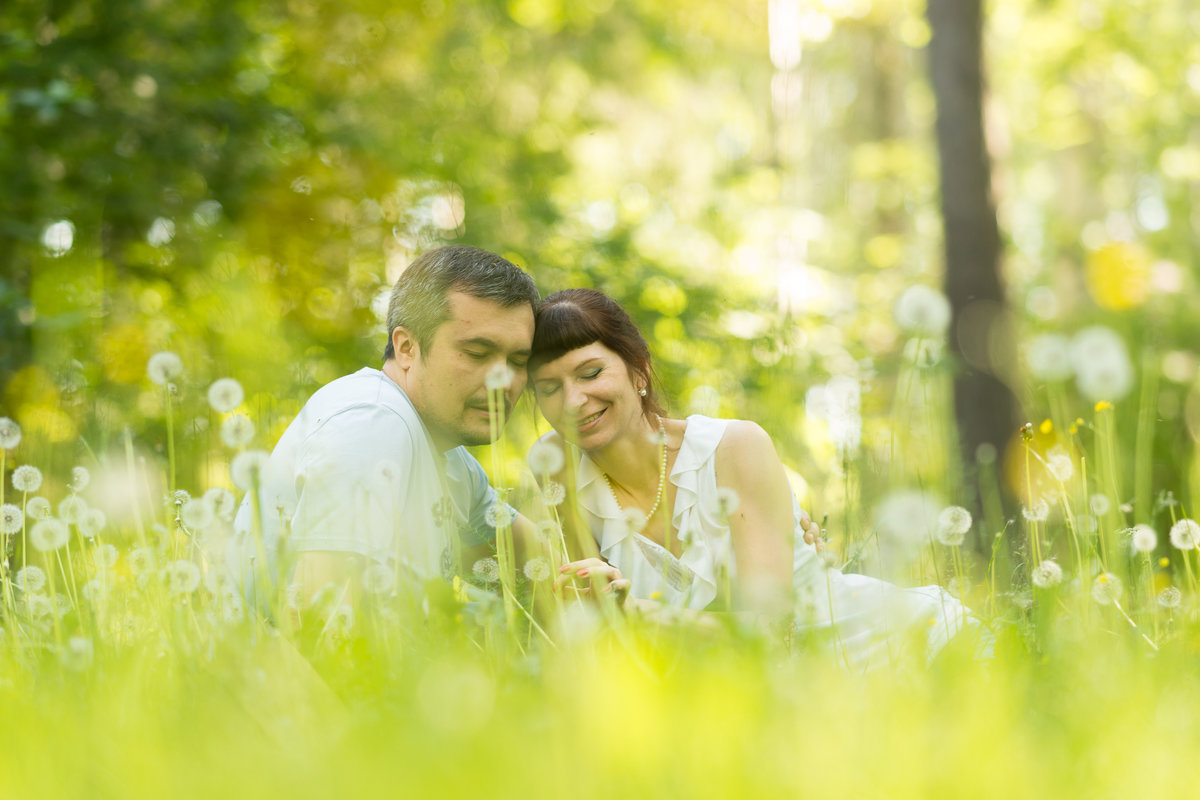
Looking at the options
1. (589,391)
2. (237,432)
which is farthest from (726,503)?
(589,391)

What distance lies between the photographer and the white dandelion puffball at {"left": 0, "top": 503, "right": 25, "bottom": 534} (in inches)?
94.3

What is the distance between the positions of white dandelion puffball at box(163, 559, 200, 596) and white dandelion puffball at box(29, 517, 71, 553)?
29 cm

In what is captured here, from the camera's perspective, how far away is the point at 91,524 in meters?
2.50

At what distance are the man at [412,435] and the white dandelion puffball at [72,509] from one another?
0.37 meters

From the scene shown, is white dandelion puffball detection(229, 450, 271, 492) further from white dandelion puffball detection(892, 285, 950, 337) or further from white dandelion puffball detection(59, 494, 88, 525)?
white dandelion puffball detection(892, 285, 950, 337)

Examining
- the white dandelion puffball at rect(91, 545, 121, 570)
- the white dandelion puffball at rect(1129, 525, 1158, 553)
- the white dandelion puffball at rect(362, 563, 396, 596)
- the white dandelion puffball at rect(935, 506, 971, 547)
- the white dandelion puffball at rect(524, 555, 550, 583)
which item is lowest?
the white dandelion puffball at rect(1129, 525, 1158, 553)

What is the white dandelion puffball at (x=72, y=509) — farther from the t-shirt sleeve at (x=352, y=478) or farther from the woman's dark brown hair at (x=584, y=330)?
the woman's dark brown hair at (x=584, y=330)

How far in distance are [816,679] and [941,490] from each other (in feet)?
4.99

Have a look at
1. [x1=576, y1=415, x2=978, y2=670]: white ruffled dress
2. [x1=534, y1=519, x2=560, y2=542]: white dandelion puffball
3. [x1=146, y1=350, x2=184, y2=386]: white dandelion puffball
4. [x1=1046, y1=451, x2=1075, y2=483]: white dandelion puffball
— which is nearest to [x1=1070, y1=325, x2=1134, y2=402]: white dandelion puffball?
[x1=1046, y1=451, x2=1075, y2=483]: white dandelion puffball

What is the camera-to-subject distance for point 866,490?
3541mm

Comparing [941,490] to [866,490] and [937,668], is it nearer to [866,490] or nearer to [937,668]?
[866,490]

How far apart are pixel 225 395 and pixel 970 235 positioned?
254 inches

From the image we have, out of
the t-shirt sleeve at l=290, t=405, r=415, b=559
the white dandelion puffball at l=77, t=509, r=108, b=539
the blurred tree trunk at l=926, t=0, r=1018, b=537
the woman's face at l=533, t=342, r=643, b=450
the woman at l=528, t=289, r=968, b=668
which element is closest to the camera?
the white dandelion puffball at l=77, t=509, r=108, b=539

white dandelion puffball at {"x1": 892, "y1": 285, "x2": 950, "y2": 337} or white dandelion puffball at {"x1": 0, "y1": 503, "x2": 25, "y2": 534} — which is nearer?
white dandelion puffball at {"x1": 0, "y1": 503, "x2": 25, "y2": 534}
